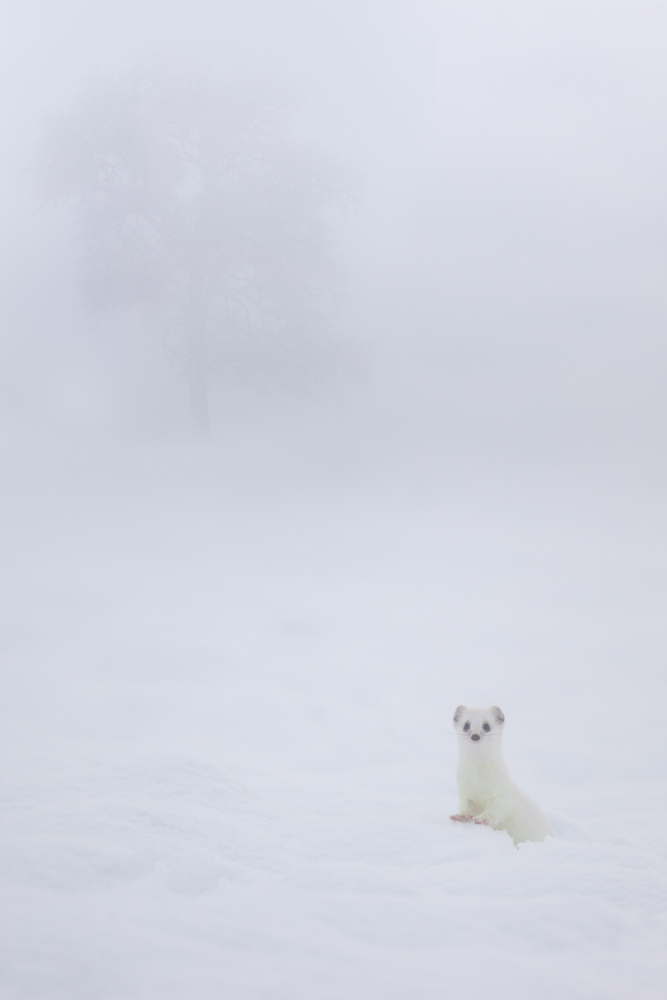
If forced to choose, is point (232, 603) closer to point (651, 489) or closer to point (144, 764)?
point (144, 764)

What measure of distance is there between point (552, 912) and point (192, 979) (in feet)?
1.70

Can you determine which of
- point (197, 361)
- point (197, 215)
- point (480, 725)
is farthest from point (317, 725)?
point (197, 215)

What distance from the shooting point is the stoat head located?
1473 mm

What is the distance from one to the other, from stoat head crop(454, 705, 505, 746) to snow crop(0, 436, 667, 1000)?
17cm

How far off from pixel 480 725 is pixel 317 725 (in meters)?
0.72

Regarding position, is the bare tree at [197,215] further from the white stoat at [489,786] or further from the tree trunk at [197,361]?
the white stoat at [489,786]

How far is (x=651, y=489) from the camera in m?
2.64

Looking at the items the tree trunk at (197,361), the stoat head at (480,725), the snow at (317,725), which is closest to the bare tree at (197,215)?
the tree trunk at (197,361)

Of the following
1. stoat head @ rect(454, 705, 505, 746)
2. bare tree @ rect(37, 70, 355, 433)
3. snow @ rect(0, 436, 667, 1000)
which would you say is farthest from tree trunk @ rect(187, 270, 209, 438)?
stoat head @ rect(454, 705, 505, 746)

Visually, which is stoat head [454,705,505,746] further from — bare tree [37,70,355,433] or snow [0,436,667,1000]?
bare tree [37,70,355,433]

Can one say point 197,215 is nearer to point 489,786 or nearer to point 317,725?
point 317,725

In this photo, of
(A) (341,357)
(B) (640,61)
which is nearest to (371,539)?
(A) (341,357)

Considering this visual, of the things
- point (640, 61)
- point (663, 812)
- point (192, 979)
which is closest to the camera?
point (192, 979)

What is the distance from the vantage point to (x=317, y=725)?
2.09 m
